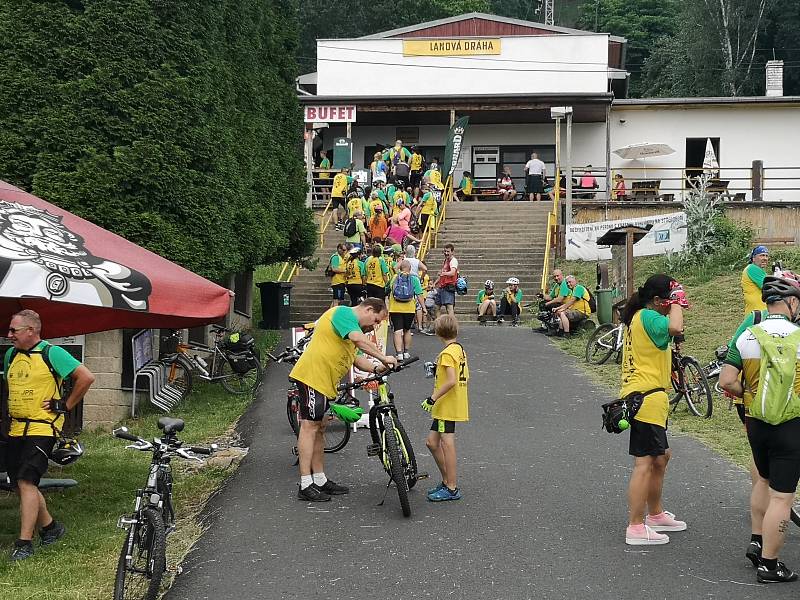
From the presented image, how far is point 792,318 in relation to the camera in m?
6.83

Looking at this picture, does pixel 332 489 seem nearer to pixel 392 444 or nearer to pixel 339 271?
pixel 392 444

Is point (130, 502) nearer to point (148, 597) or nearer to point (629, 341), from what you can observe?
point (148, 597)

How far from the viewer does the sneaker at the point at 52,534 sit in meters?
7.99

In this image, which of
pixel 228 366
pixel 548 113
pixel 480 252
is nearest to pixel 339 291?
pixel 228 366

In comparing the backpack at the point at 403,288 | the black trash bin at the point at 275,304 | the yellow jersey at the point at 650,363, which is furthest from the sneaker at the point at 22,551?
the black trash bin at the point at 275,304

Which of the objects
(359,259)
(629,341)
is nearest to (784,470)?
(629,341)

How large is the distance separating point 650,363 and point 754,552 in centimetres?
143

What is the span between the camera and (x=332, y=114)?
32.6m

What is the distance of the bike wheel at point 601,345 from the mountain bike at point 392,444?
8.64m

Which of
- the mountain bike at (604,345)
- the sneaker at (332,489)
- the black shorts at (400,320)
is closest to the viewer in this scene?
the sneaker at (332,489)

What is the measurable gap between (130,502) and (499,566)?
3.80 metres

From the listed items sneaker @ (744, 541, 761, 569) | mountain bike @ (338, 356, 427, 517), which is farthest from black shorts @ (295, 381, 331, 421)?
sneaker @ (744, 541, 761, 569)

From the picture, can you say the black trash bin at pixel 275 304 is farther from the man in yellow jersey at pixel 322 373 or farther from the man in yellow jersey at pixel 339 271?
the man in yellow jersey at pixel 322 373

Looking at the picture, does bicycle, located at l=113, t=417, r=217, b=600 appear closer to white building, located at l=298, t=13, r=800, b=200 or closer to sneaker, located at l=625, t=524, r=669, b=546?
sneaker, located at l=625, t=524, r=669, b=546
